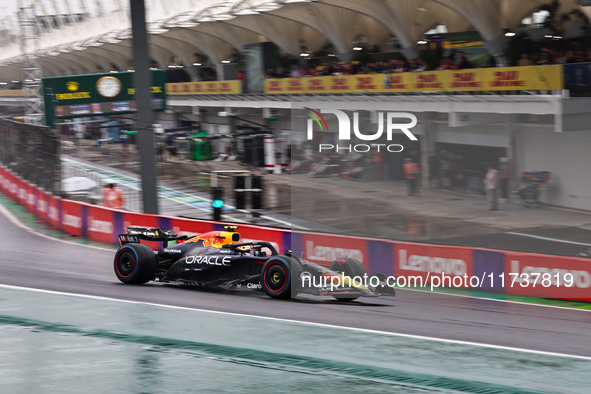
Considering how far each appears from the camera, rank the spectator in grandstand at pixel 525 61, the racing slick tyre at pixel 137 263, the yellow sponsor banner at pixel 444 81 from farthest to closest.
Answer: the spectator in grandstand at pixel 525 61, the yellow sponsor banner at pixel 444 81, the racing slick tyre at pixel 137 263

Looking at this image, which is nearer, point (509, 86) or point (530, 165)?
point (530, 165)

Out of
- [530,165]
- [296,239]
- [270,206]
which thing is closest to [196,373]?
[296,239]

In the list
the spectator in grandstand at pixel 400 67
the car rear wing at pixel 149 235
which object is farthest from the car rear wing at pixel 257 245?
the spectator in grandstand at pixel 400 67

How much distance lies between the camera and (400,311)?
903cm

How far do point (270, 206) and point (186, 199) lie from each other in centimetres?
509

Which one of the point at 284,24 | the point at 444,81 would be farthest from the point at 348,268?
the point at 284,24

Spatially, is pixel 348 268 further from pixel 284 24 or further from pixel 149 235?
pixel 284 24

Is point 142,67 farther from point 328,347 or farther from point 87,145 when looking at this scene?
point 87,145

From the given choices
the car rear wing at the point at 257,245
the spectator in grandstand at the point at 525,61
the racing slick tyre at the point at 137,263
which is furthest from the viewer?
the spectator in grandstand at the point at 525,61

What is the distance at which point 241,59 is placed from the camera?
4791 cm

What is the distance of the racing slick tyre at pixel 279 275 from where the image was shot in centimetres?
888

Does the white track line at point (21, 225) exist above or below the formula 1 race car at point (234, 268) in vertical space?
below

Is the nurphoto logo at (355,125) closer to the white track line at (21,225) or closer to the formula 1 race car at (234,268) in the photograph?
the formula 1 race car at (234,268)

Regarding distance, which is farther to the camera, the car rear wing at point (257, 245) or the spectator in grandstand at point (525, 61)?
the spectator in grandstand at point (525, 61)
